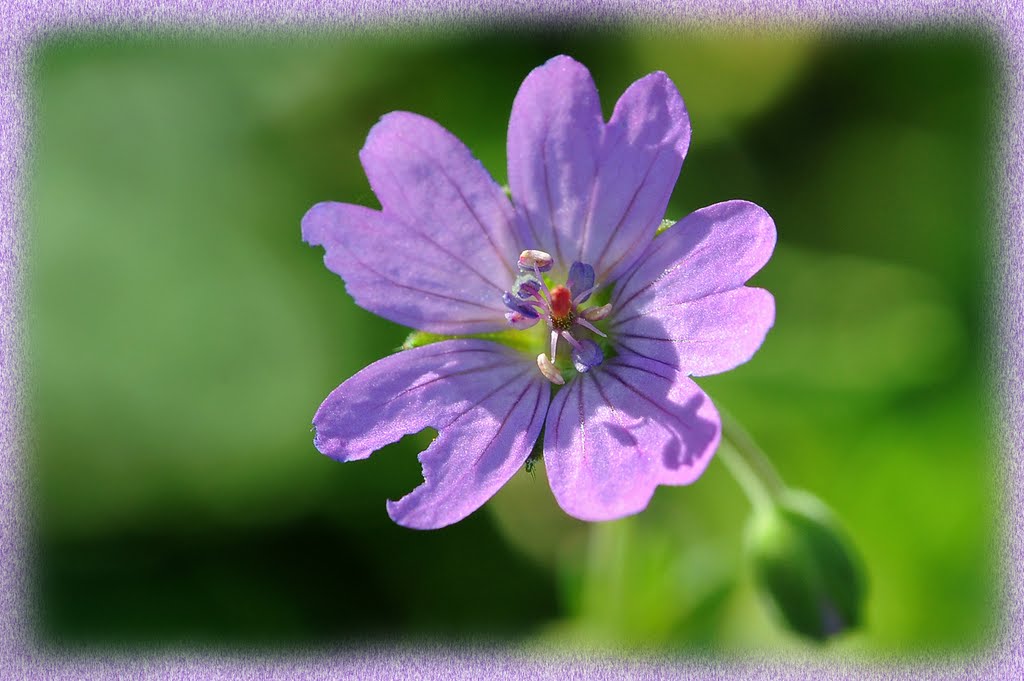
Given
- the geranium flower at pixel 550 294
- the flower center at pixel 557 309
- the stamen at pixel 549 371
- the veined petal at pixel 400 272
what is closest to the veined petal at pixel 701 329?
the geranium flower at pixel 550 294

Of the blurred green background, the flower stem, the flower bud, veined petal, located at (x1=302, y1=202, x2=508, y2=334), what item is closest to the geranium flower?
veined petal, located at (x1=302, y1=202, x2=508, y2=334)

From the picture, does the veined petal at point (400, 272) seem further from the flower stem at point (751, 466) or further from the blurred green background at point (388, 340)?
the blurred green background at point (388, 340)

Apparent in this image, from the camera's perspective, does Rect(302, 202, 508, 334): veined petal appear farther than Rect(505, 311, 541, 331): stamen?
No

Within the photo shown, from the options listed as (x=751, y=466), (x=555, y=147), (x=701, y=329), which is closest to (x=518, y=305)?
(x=555, y=147)

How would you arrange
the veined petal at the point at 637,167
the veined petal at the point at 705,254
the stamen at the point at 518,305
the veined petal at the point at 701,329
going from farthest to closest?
the stamen at the point at 518,305 → the veined petal at the point at 637,167 → the veined petal at the point at 705,254 → the veined petal at the point at 701,329

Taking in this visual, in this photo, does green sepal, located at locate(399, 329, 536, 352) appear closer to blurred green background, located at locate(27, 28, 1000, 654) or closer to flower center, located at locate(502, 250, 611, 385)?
flower center, located at locate(502, 250, 611, 385)

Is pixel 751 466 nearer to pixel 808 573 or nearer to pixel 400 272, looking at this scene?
pixel 808 573
